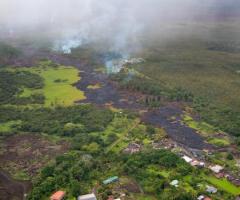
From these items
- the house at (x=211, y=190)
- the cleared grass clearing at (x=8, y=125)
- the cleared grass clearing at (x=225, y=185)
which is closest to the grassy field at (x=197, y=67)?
the cleared grass clearing at (x=225, y=185)

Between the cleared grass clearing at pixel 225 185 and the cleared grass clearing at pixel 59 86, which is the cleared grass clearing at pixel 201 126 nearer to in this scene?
the cleared grass clearing at pixel 225 185

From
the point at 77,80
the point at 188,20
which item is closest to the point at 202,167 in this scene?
the point at 77,80

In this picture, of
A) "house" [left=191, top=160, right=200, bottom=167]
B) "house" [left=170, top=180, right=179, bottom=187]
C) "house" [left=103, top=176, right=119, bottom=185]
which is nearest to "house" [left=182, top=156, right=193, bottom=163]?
"house" [left=191, top=160, right=200, bottom=167]

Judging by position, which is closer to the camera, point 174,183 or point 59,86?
point 174,183

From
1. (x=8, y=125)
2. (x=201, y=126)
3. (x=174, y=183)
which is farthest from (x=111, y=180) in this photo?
(x=8, y=125)

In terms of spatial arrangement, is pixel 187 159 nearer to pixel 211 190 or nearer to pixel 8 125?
pixel 211 190

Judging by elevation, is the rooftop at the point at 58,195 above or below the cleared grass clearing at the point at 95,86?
below

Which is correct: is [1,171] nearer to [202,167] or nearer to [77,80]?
[202,167]
